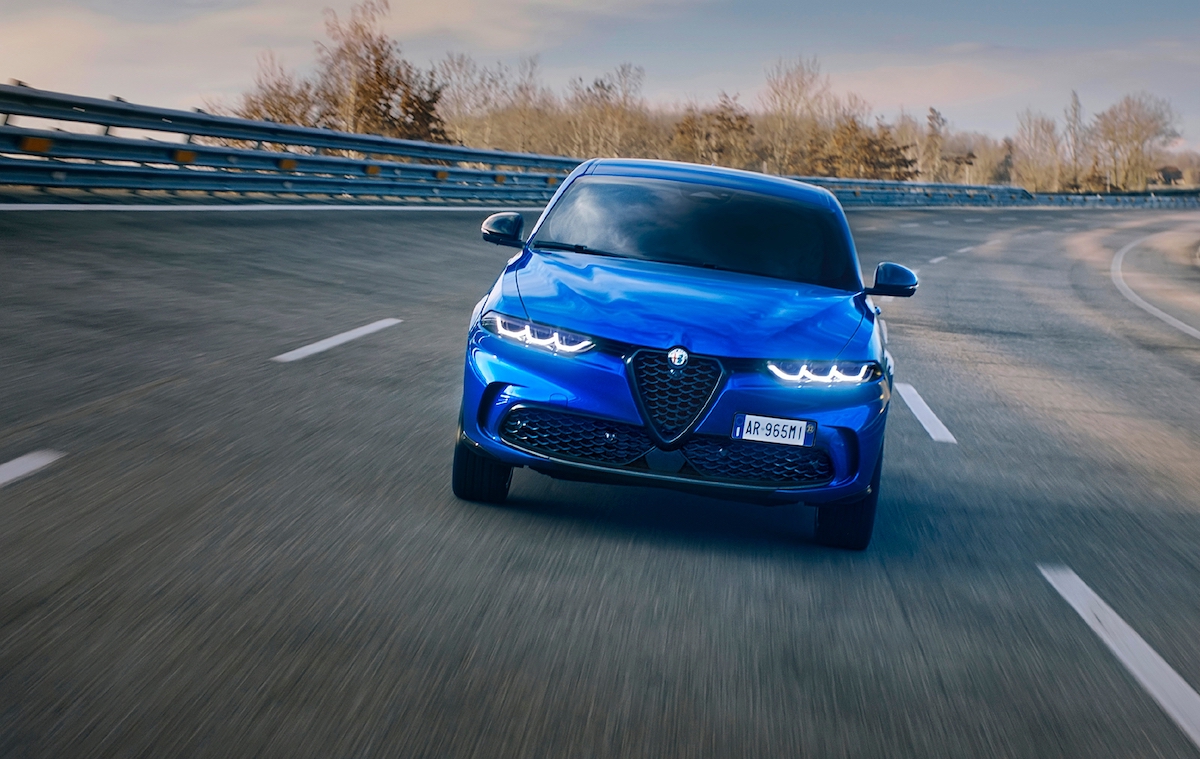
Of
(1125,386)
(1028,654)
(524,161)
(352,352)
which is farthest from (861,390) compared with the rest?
(524,161)

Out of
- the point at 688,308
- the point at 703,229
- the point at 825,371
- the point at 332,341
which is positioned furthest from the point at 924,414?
the point at 332,341

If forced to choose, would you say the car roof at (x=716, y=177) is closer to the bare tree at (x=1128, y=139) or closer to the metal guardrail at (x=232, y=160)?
the metal guardrail at (x=232, y=160)

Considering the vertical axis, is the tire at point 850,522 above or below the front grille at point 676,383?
below

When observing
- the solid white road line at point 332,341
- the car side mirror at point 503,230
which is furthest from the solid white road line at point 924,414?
the solid white road line at point 332,341

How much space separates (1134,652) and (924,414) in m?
4.43

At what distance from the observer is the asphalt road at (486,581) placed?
327 centimetres

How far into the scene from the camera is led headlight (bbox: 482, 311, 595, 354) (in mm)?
4844

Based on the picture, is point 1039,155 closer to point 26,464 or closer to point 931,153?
point 931,153

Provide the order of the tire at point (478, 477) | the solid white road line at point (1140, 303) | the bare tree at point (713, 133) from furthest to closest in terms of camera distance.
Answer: the bare tree at point (713, 133)
the solid white road line at point (1140, 303)
the tire at point (478, 477)

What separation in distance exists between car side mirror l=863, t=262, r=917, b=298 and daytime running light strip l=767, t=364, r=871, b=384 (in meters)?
1.28

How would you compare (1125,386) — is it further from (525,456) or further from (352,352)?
(525,456)

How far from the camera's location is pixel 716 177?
6797 millimetres

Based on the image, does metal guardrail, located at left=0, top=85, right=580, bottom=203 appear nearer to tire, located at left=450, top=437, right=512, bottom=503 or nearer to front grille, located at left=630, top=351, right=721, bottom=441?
tire, located at left=450, top=437, right=512, bottom=503

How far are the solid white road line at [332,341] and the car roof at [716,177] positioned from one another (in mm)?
2701
